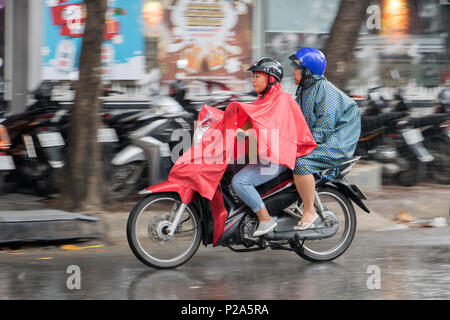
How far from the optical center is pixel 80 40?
Answer: 12219mm

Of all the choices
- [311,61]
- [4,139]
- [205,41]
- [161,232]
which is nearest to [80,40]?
[205,41]

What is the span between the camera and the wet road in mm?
5547

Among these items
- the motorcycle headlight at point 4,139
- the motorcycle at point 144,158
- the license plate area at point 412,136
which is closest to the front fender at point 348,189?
the motorcycle at point 144,158

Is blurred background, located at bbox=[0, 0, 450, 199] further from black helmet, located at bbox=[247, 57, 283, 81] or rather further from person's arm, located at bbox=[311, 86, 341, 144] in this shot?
black helmet, located at bbox=[247, 57, 283, 81]

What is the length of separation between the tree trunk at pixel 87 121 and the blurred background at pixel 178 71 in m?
0.95

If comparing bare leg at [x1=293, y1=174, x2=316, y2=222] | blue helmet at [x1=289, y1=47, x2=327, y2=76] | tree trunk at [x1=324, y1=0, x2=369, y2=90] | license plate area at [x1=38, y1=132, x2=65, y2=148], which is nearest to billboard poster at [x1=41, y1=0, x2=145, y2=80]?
license plate area at [x1=38, y1=132, x2=65, y2=148]

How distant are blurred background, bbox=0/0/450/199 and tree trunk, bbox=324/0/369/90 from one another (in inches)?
5.5

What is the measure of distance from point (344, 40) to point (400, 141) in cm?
206

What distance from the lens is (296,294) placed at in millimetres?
5543

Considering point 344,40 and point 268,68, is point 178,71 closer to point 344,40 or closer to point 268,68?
point 344,40

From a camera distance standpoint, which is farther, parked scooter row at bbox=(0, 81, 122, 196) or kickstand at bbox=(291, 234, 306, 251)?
parked scooter row at bbox=(0, 81, 122, 196)
